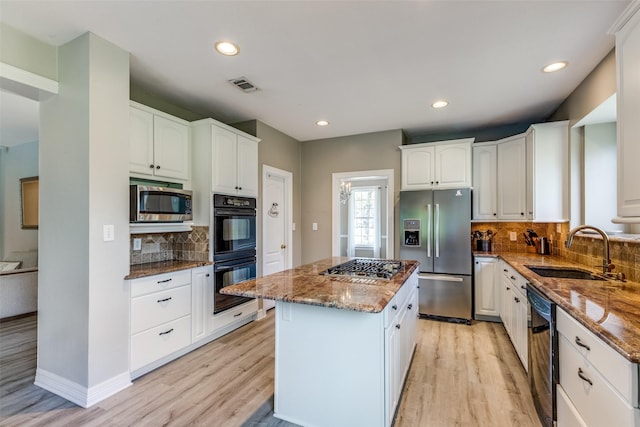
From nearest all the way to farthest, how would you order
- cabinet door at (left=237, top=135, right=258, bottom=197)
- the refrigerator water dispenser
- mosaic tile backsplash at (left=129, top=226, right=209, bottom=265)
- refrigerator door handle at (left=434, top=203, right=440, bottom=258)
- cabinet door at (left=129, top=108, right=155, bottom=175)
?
cabinet door at (left=129, top=108, right=155, bottom=175) < mosaic tile backsplash at (left=129, top=226, right=209, bottom=265) < cabinet door at (left=237, top=135, right=258, bottom=197) < refrigerator door handle at (left=434, top=203, right=440, bottom=258) < the refrigerator water dispenser

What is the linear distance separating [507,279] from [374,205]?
6.96ft

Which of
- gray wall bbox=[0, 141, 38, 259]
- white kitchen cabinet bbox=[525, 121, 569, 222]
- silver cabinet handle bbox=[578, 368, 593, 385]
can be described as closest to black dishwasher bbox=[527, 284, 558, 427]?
silver cabinet handle bbox=[578, 368, 593, 385]

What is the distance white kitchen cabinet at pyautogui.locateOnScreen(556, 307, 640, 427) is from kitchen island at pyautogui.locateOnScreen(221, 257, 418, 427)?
0.87 metres

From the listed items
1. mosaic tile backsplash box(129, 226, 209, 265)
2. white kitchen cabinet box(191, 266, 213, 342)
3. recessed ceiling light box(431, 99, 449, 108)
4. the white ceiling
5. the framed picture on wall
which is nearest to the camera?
the white ceiling

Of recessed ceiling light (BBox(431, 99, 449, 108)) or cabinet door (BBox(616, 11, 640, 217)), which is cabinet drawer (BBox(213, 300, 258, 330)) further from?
cabinet door (BBox(616, 11, 640, 217))

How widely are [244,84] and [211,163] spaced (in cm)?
89

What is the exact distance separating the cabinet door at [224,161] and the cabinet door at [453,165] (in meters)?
2.70

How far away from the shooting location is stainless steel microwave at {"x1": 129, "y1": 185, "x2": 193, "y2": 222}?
246 centimetres

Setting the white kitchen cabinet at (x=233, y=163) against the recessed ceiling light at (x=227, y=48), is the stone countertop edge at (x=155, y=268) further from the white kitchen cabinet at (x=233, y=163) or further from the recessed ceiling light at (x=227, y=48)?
the recessed ceiling light at (x=227, y=48)

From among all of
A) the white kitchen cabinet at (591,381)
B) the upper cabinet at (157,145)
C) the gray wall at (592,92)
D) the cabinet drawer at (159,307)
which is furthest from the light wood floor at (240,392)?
the gray wall at (592,92)

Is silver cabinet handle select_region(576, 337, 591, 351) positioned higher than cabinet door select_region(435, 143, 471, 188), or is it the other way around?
cabinet door select_region(435, 143, 471, 188)

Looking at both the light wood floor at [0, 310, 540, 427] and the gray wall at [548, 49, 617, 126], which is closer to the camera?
the light wood floor at [0, 310, 540, 427]

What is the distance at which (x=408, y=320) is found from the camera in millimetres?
2436

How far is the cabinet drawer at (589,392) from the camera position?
110 cm
